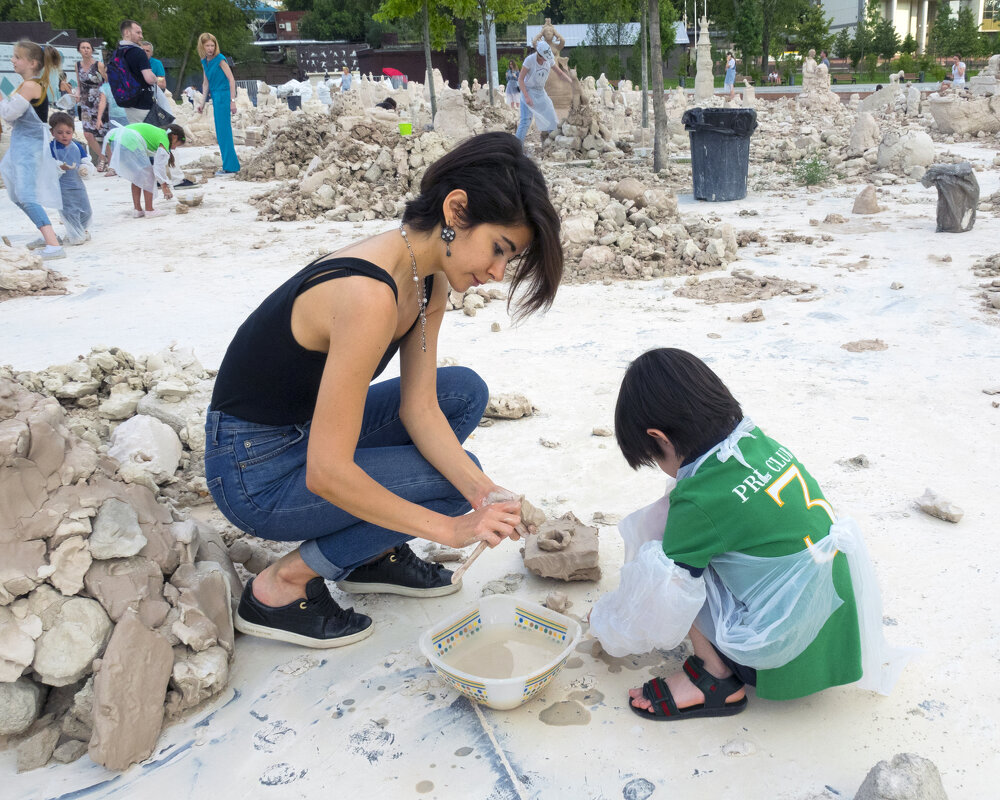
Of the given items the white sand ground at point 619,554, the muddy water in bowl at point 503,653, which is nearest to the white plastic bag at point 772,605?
the white sand ground at point 619,554

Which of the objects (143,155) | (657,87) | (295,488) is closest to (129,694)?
(295,488)

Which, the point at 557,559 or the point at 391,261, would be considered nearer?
the point at 391,261

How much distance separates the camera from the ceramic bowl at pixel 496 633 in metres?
1.79

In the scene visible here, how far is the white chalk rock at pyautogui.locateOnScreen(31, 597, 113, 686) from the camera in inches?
71.8

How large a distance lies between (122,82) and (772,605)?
933cm

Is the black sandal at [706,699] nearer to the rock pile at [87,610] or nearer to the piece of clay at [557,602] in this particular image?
the piece of clay at [557,602]

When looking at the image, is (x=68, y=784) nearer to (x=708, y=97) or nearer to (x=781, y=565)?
(x=781, y=565)

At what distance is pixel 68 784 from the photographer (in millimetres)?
1754

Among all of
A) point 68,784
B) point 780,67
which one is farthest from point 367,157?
point 780,67

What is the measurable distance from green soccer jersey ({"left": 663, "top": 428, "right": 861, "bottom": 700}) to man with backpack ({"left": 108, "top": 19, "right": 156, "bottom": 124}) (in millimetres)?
8884

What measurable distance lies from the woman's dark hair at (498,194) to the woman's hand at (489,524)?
53cm

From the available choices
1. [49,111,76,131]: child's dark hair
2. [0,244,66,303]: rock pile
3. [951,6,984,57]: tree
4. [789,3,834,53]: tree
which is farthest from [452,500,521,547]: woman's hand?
[789,3,834,53]: tree

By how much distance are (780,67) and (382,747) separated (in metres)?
36.2

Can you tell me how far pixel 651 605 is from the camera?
1746mm
